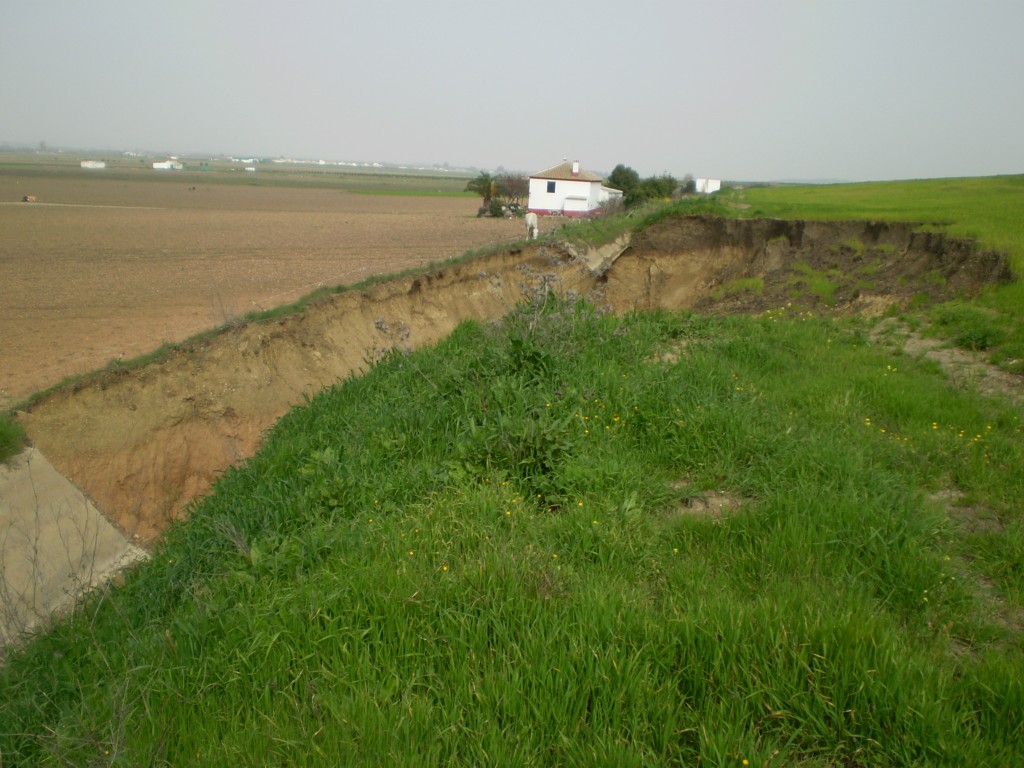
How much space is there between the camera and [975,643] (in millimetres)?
3404

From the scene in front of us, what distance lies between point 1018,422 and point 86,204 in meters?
50.6

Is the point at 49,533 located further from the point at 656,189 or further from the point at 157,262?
the point at 656,189

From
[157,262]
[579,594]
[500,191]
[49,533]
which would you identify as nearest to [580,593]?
[579,594]

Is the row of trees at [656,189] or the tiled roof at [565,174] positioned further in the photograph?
the tiled roof at [565,174]

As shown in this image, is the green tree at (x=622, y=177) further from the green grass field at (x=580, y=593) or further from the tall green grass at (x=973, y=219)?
the green grass field at (x=580, y=593)

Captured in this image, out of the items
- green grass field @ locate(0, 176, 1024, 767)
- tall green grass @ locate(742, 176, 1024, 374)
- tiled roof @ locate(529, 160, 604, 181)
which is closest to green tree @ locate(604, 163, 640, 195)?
tiled roof @ locate(529, 160, 604, 181)

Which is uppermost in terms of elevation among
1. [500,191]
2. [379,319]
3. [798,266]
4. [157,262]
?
[500,191]

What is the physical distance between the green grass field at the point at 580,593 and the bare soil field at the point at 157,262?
690 centimetres

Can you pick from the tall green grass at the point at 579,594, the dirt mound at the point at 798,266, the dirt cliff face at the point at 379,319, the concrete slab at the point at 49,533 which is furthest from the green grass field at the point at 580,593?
the dirt mound at the point at 798,266

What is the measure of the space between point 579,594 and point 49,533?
265 inches

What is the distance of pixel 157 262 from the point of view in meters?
23.5

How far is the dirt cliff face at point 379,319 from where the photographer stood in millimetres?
8859

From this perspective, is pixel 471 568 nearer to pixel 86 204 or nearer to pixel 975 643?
pixel 975 643

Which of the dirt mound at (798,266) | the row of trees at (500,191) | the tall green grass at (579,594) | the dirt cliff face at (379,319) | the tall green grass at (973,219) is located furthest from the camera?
the row of trees at (500,191)
